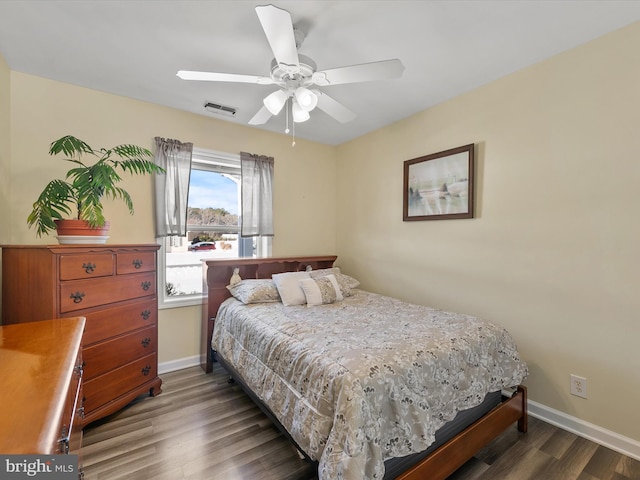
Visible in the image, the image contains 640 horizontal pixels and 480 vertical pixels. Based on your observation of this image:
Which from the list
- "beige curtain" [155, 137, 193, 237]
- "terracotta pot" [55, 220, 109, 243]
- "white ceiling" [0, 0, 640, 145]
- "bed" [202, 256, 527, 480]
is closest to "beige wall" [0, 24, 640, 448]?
"beige curtain" [155, 137, 193, 237]

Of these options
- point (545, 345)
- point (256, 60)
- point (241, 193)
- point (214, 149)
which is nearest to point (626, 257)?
point (545, 345)

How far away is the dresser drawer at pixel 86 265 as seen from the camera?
176 centimetres

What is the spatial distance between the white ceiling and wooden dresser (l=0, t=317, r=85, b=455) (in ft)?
5.88

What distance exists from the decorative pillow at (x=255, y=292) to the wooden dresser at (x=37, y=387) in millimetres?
1366

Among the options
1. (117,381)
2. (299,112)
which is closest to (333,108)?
(299,112)

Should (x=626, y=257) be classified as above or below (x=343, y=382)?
above

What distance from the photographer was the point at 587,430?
6.35 feet

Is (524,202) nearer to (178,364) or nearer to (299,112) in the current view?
(299,112)

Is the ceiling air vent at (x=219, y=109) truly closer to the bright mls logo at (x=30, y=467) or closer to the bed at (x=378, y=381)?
the bed at (x=378, y=381)

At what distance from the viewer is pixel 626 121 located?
5.93ft

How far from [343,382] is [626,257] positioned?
1.96 meters

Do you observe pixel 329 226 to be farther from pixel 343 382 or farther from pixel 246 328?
pixel 343 382

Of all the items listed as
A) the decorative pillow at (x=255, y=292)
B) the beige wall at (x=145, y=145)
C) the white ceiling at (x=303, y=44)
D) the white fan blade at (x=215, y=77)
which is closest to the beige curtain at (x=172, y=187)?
the beige wall at (x=145, y=145)

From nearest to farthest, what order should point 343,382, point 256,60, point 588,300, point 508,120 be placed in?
point 343,382, point 588,300, point 256,60, point 508,120
